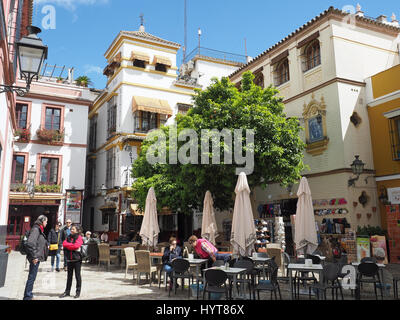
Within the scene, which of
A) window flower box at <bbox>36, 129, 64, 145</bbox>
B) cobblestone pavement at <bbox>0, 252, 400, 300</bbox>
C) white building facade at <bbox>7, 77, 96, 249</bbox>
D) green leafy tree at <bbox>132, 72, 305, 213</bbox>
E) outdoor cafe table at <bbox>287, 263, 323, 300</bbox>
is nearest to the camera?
outdoor cafe table at <bbox>287, 263, 323, 300</bbox>

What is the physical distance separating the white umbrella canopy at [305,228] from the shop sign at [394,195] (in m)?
6.58

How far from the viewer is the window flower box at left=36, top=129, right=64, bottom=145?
23125mm

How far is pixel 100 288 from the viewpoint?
373 inches

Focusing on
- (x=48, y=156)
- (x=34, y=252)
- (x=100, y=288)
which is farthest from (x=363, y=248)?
(x=48, y=156)

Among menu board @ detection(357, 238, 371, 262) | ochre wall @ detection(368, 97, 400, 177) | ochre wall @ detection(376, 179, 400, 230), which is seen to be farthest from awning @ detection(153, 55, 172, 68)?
menu board @ detection(357, 238, 371, 262)

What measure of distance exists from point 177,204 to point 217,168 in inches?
159

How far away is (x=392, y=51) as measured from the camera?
18016mm

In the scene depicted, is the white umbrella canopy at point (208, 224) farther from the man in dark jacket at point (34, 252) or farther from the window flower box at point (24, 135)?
the window flower box at point (24, 135)

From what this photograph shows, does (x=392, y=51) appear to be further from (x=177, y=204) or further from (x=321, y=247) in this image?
(x=177, y=204)

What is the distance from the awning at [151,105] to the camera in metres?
23.8

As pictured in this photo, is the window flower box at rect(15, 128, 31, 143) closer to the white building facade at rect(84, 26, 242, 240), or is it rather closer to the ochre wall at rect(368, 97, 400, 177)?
the white building facade at rect(84, 26, 242, 240)

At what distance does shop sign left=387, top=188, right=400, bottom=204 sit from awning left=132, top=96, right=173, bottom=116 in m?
15.2

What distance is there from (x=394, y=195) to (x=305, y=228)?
7.15 metres
